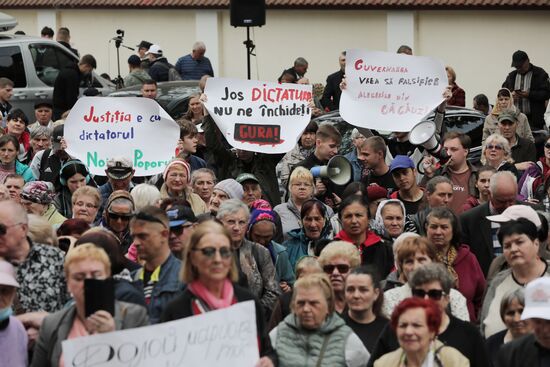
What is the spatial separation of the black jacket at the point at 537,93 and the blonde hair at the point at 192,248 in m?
14.0

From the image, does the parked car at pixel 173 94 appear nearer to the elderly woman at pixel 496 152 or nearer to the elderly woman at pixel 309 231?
the elderly woman at pixel 496 152

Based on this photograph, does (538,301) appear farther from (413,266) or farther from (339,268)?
(339,268)

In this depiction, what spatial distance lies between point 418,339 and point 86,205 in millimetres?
4273

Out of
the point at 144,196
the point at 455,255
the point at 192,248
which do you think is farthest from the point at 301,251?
the point at 192,248

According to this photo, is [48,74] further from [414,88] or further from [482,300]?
[482,300]

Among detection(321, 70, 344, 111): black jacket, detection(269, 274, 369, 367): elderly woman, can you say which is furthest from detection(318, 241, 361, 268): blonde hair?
detection(321, 70, 344, 111): black jacket

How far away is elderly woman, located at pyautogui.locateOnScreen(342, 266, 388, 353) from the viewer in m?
9.27

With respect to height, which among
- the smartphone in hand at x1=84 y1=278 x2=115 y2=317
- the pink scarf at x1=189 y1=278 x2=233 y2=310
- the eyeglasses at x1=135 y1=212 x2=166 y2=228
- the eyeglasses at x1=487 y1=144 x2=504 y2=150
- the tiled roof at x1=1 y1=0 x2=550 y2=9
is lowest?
the pink scarf at x1=189 y1=278 x2=233 y2=310

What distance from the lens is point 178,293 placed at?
353 inches

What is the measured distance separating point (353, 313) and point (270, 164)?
5.41m

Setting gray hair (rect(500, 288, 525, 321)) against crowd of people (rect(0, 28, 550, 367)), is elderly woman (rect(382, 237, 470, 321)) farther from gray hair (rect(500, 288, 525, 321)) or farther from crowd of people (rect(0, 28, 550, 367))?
gray hair (rect(500, 288, 525, 321))

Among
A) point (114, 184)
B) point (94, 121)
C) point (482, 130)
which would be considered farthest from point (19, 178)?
point (482, 130)

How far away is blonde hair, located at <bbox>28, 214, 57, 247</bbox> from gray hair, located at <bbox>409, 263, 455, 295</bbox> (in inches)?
89.8

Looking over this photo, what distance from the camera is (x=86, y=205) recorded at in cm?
1184
